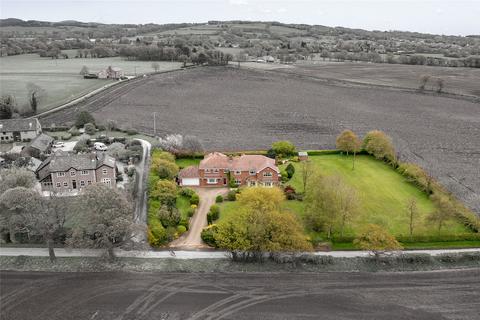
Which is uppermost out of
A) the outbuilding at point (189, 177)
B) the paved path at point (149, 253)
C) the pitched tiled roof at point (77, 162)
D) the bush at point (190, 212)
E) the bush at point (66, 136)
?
the pitched tiled roof at point (77, 162)

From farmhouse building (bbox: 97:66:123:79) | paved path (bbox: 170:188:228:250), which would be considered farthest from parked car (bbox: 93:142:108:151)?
farmhouse building (bbox: 97:66:123:79)

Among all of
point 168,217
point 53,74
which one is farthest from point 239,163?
point 53,74

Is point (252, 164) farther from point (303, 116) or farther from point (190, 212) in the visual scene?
point (303, 116)

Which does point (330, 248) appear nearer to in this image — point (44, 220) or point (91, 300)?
point (91, 300)

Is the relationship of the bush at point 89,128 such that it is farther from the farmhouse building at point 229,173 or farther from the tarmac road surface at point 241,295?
the tarmac road surface at point 241,295

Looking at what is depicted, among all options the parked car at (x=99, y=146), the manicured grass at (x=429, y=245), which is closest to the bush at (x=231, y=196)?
the manicured grass at (x=429, y=245)

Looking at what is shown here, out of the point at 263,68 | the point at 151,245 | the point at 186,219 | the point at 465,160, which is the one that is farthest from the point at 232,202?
the point at 263,68

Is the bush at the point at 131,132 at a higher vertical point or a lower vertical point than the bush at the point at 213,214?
higher
